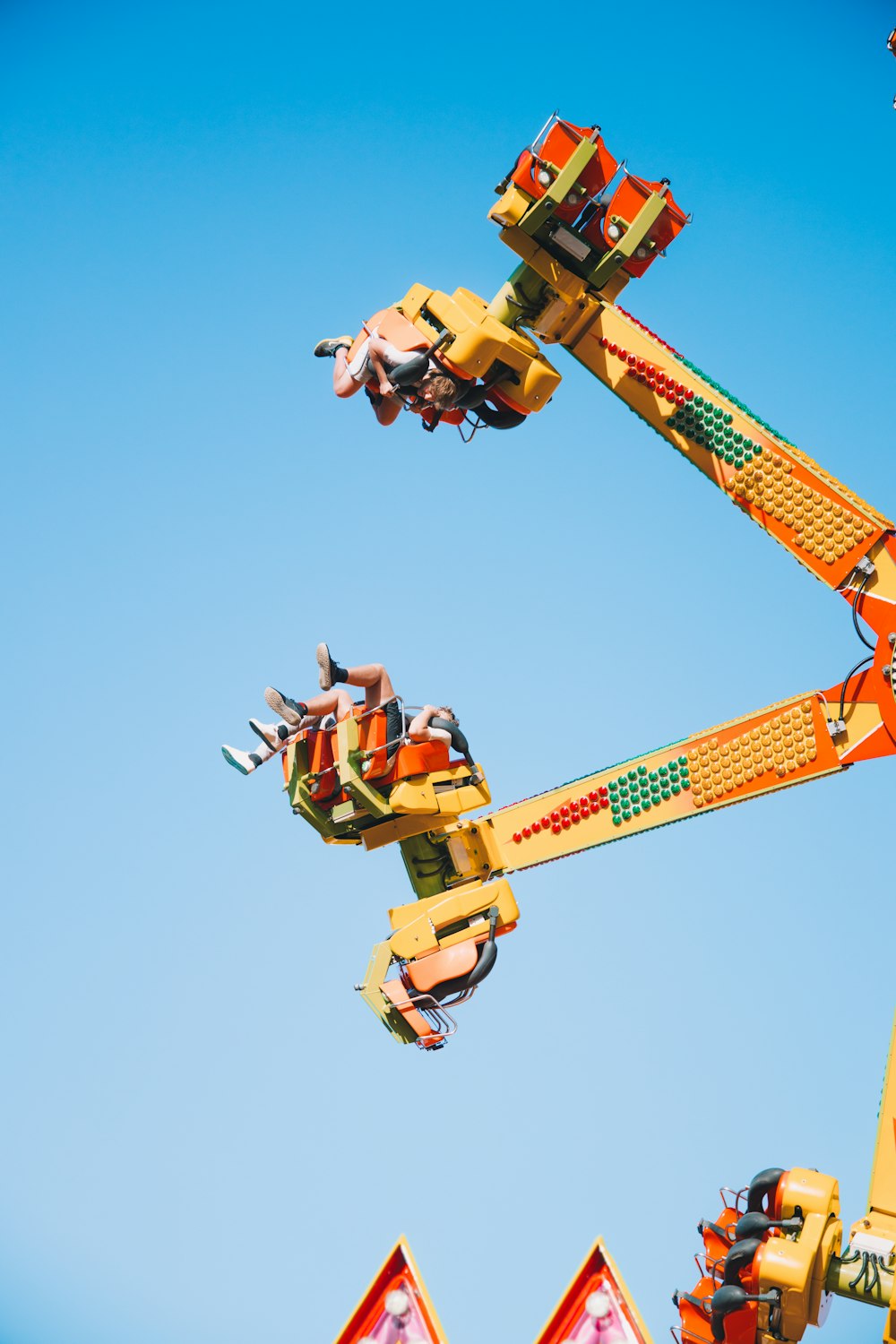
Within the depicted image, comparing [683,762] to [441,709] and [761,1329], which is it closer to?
[441,709]

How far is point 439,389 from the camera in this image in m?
17.6

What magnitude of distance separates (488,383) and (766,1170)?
26.7 feet

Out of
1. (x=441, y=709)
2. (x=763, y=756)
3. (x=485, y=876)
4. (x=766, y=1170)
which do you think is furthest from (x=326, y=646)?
(x=766, y=1170)

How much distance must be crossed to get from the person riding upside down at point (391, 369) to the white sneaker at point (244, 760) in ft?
12.7

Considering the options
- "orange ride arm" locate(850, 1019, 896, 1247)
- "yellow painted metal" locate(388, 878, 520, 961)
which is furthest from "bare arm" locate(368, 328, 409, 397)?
"orange ride arm" locate(850, 1019, 896, 1247)

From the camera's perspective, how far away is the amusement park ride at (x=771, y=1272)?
1481 cm

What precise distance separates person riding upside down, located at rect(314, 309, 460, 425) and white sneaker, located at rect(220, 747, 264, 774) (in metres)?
3.86

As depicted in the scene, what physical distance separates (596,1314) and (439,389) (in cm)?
907

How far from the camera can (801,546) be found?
625 inches

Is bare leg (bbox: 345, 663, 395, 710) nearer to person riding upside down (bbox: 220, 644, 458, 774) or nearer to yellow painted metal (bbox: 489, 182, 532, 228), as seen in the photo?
person riding upside down (bbox: 220, 644, 458, 774)

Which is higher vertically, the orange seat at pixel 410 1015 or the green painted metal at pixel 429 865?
the green painted metal at pixel 429 865

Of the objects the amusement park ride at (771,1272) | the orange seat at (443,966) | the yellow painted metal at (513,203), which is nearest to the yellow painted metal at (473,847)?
the orange seat at (443,966)

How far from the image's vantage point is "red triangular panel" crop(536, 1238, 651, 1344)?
16.0 m

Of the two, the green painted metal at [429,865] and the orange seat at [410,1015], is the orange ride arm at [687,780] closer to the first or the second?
the green painted metal at [429,865]
